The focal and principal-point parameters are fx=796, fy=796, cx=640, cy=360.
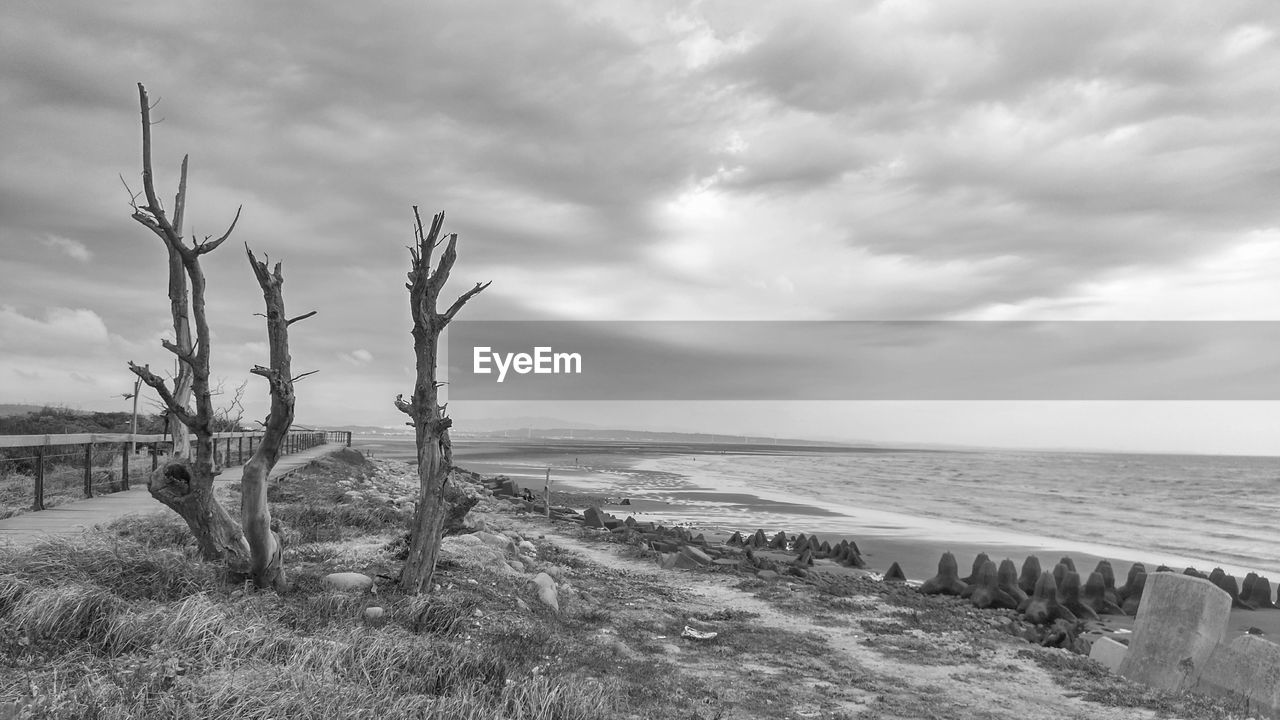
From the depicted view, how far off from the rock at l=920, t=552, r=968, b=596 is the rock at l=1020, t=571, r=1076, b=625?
1.06 metres

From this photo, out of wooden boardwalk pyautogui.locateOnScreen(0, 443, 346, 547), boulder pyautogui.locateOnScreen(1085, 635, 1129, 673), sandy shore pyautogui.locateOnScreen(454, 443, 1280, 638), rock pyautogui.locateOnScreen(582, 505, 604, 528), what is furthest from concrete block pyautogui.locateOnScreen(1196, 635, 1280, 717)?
rock pyautogui.locateOnScreen(582, 505, 604, 528)

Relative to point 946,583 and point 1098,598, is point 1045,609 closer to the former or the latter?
point 946,583

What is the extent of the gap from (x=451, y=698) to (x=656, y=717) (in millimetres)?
1650

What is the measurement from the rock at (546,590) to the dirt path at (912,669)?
222cm

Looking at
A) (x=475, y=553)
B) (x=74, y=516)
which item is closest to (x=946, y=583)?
(x=475, y=553)

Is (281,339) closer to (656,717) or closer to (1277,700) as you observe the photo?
(656,717)

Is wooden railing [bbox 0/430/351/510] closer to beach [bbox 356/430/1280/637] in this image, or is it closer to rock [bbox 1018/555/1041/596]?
rock [bbox 1018/555/1041/596]

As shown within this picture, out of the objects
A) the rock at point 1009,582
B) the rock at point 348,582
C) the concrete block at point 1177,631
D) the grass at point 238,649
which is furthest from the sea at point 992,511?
the grass at point 238,649

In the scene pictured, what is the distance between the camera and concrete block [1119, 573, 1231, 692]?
768cm

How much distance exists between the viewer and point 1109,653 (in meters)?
8.76

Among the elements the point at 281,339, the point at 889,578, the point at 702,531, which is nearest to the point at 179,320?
the point at 281,339

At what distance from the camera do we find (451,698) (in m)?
4.96

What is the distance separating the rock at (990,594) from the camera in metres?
12.0

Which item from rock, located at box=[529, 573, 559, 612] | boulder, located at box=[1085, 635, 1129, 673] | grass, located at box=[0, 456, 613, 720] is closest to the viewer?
grass, located at box=[0, 456, 613, 720]
